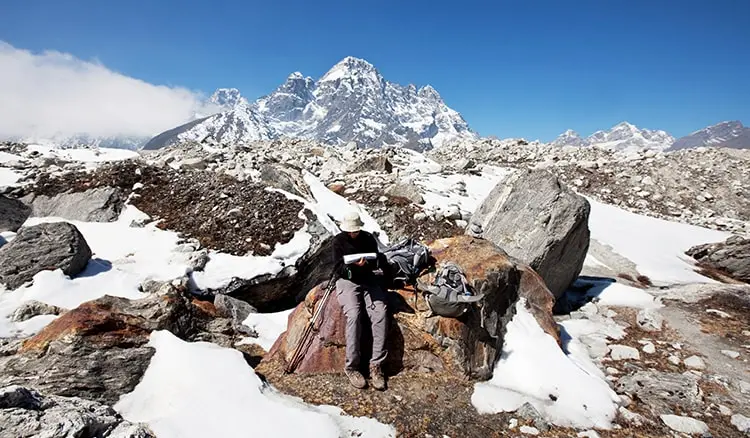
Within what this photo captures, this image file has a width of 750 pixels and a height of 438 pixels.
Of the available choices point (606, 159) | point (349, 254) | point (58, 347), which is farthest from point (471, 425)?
point (606, 159)

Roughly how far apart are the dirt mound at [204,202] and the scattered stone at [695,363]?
481 inches

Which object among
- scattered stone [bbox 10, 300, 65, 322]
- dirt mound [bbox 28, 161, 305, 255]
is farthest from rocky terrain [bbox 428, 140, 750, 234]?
scattered stone [bbox 10, 300, 65, 322]

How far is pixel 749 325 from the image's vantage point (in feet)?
33.0

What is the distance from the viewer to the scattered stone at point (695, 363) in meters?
8.37

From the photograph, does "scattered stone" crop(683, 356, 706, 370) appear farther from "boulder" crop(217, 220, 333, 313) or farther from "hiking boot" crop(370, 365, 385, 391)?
"boulder" crop(217, 220, 333, 313)

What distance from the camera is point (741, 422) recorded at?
643cm

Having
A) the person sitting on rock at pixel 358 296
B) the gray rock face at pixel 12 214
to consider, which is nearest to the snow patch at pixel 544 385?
the person sitting on rock at pixel 358 296

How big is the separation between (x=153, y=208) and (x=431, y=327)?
13513mm

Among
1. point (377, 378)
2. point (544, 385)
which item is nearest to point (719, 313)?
point (544, 385)

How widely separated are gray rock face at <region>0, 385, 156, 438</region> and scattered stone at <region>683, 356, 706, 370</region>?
10868 millimetres

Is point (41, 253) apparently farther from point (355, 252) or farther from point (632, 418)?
point (632, 418)

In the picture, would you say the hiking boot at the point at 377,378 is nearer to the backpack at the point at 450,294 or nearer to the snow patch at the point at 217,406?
the snow patch at the point at 217,406

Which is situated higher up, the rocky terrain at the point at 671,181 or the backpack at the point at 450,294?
Answer: the rocky terrain at the point at 671,181

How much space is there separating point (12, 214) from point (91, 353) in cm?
1162
